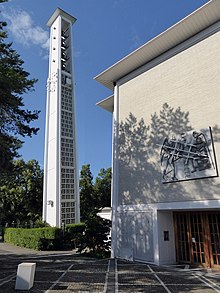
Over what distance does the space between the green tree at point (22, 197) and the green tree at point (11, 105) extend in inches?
645

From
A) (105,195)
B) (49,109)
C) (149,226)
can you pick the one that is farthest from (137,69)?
(105,195)

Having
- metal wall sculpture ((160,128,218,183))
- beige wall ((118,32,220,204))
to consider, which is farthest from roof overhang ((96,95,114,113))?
metal wall sculpture ((160,128,218,183))

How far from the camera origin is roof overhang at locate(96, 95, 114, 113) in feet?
55.0

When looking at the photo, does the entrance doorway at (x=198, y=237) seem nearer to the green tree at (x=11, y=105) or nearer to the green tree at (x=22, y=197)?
the green tree at (x=11, y=105)

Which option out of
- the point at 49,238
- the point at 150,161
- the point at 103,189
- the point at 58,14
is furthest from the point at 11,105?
the point at 103,189

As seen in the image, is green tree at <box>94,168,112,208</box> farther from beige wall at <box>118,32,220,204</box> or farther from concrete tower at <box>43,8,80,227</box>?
beige wall at <box>118,32,220,204</box>

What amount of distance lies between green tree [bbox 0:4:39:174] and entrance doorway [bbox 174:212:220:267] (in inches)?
325

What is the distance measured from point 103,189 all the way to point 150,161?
21.0 m

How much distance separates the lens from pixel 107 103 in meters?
17.5

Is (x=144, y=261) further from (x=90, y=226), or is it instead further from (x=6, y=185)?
(x=6, y=185)

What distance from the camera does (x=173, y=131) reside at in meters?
11.5

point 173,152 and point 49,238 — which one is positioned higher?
point 173,152

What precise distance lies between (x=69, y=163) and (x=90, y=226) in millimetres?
9330

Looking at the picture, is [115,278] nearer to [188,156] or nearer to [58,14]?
[188,156]
